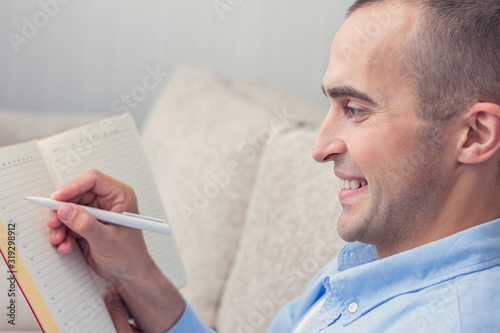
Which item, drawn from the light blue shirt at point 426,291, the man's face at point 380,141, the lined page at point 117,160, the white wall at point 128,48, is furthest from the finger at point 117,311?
the white wall at point 128,48

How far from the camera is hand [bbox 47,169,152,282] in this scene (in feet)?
2.81

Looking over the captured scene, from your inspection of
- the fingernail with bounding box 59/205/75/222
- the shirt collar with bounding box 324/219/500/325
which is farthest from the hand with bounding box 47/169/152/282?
the shirt collar with bounding box 324/219/500/325

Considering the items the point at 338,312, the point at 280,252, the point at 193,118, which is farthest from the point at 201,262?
the point at 338,312

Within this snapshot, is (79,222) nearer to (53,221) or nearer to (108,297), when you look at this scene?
(53,221)

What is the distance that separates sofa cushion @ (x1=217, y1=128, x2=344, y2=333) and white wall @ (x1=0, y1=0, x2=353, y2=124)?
1.01m

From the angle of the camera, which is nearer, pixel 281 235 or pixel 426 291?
pixel 426 291

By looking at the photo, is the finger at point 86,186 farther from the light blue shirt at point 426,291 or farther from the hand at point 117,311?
the light blue shirt at point 426,291

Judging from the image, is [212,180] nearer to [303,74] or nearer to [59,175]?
[59,175]

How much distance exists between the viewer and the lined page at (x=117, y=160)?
Answer: 0.95 m

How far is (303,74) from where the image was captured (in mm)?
2377

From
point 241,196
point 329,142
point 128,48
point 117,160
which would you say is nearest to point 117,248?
point 117,160

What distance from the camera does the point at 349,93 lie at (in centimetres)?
78

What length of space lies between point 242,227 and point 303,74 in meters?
1.06

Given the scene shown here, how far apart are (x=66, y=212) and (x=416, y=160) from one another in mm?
531
